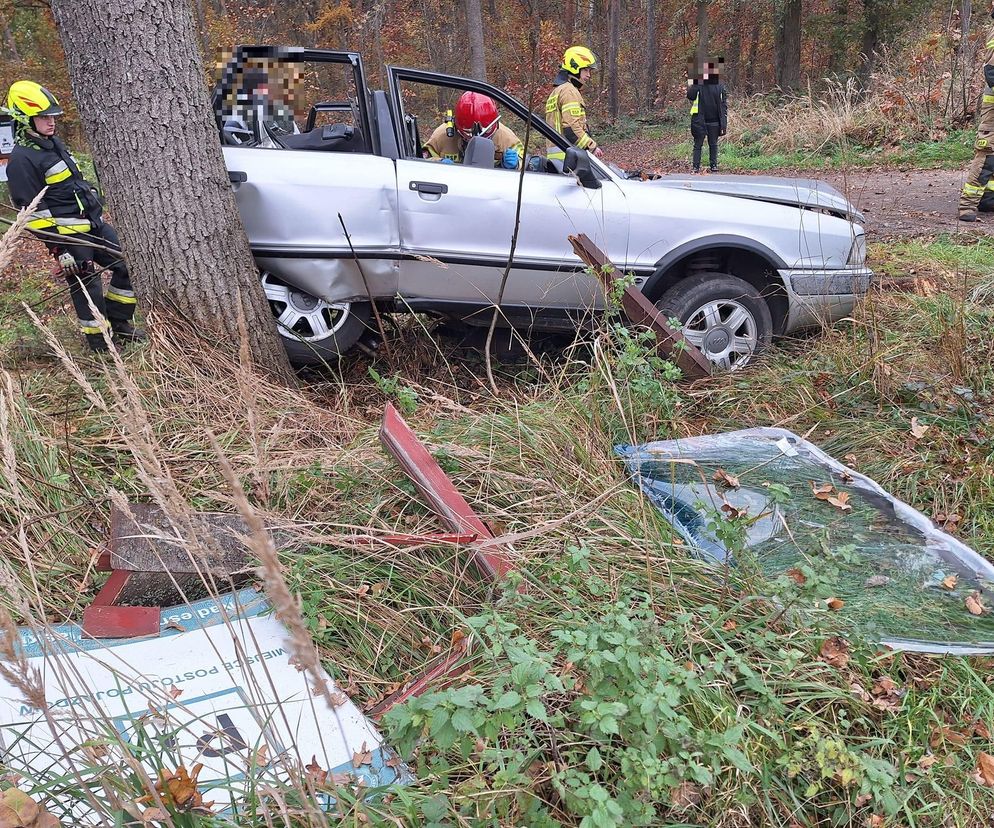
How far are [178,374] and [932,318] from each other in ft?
12.6

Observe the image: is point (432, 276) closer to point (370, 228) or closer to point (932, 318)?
point (370, 228)

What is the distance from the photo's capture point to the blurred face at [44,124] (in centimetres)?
470

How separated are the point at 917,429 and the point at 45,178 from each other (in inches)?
205

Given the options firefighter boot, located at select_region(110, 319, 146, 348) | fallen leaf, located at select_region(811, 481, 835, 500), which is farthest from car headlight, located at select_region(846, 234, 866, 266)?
firefighter boot, located at select_region(110, 319, 146, 348)

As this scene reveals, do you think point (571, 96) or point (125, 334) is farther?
point (571, 96)

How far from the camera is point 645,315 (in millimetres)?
3752

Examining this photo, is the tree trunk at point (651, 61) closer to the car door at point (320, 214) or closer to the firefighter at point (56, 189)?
the firefighter at point (56, 189)

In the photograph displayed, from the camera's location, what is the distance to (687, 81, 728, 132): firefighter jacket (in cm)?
1161

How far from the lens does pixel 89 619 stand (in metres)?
2.28

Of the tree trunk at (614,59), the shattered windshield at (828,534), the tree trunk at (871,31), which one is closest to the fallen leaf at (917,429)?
the shattered windshield at (828,534)

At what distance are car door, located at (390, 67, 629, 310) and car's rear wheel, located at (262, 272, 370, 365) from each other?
33cm

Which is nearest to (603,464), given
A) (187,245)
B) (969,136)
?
(187,245)

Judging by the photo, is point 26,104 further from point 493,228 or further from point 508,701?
point 508,701

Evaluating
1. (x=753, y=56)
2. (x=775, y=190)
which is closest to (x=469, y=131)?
(x=775, y=190)
